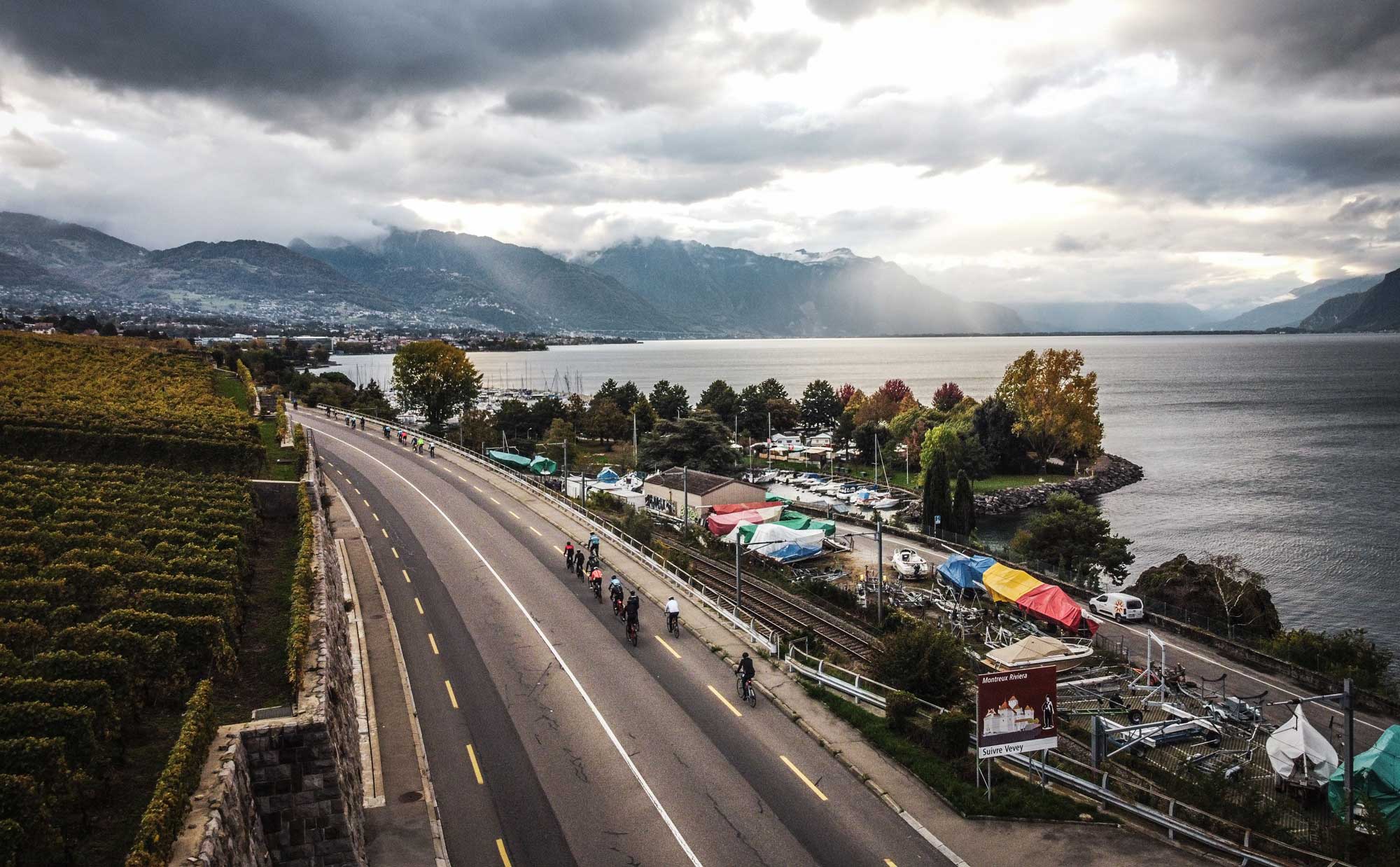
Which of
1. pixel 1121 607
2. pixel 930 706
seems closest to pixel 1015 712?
pixel 930 706

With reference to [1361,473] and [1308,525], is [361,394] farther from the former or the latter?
[1361,473]

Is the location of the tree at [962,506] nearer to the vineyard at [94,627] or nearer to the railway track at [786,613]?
the railway track at [786,613]

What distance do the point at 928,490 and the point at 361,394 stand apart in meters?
76.2

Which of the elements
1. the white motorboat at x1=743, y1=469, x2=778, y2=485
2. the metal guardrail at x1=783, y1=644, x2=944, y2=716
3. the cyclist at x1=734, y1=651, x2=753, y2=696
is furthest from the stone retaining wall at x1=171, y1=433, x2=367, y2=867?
the white motorboat at x1=743, y1=469, x2=778, y2=485

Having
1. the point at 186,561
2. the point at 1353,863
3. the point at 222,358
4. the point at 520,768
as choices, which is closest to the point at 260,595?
the point at 186,561

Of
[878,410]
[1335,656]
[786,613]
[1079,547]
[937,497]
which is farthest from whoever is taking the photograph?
[878,410]

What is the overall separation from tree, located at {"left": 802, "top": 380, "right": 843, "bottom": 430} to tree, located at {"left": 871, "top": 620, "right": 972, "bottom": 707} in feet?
310

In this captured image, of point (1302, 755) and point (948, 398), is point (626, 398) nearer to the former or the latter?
point (948, 398)

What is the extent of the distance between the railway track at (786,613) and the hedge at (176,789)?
2077 centimetres

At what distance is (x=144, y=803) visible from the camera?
12414mm

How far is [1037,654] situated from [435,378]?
2905 inches

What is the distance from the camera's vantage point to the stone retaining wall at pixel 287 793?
12227mm

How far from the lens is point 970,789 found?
1805cm

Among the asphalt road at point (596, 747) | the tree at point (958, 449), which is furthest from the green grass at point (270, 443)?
the tree at point (958, 449)
